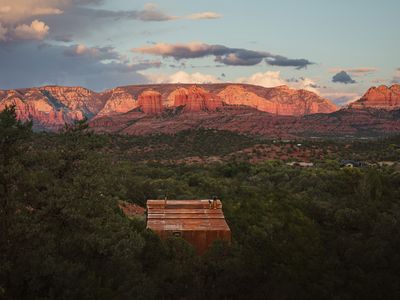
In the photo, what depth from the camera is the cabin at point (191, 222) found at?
70.8ft

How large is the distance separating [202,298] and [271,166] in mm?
46222

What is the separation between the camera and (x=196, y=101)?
605 feet

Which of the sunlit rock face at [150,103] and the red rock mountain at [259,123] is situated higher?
the sunlit rock face at [150,103]

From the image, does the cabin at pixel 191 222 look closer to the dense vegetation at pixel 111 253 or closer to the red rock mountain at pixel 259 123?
the dense vegetation at pixel 111 253

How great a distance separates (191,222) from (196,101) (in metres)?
163

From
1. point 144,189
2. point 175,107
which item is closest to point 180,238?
point 144,189

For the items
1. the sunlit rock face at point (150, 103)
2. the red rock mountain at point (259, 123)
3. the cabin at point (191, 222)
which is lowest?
the red rock mountain at point (259, 123)

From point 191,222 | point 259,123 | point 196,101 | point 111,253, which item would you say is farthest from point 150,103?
point 111,253

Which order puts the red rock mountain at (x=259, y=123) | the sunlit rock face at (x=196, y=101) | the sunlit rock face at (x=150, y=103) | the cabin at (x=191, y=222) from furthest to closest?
the sunlit rock face at (x=150, y=103), the sunlit rock face at (x=196, y=101), the red rock mountain at (x=259, y=123), the cabin at (x=191, y=222)

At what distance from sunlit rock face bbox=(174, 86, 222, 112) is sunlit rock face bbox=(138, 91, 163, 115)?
7863 millimetres

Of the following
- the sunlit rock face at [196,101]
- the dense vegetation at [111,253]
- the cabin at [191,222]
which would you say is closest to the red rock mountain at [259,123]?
the sunlit rock face at [196,101]

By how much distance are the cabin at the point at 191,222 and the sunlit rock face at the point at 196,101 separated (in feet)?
510

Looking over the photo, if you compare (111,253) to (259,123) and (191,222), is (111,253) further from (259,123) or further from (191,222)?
(259,123)

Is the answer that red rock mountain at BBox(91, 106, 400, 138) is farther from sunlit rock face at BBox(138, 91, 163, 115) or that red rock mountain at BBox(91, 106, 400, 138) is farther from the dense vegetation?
the dense vegetation
